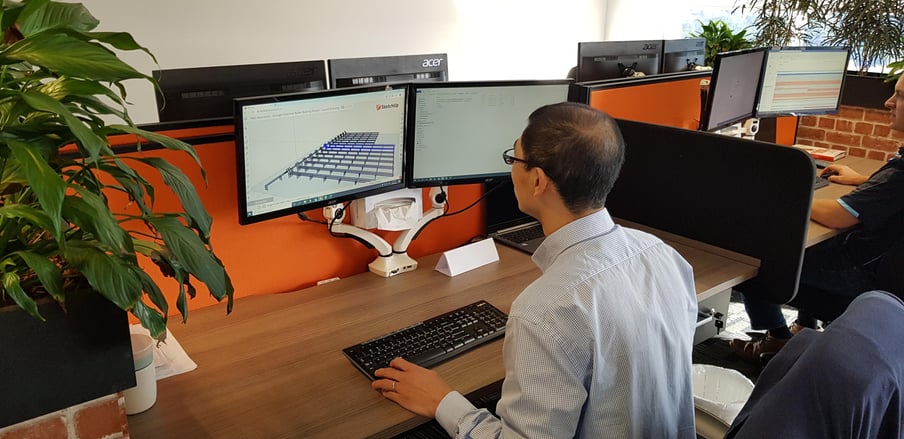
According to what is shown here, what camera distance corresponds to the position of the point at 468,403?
4.32 feet

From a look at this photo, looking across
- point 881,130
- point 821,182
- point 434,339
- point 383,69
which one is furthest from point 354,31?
point 434,339

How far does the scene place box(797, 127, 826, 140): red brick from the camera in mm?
4877

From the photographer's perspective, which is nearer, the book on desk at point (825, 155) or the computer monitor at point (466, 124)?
the computer monitor at point (466, 124)

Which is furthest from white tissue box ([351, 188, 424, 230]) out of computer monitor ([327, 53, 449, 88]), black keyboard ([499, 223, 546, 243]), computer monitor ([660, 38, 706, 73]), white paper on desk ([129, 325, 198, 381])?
computer monitor ([660, 38, 706, 73])

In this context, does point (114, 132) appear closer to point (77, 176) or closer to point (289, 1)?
point (77, 176)

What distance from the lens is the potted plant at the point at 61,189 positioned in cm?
87

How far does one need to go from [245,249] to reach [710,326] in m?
1.37

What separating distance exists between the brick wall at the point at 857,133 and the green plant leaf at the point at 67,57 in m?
4.49

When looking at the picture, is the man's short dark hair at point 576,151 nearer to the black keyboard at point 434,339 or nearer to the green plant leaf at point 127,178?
the black keyboard at point 434,339

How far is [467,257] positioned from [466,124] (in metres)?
0.37

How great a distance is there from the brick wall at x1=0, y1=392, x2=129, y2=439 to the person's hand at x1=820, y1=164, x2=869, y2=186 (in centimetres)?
270

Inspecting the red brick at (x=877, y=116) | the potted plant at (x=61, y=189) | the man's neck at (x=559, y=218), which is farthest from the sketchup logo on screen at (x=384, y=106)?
the red brick at (x=877, y=116)

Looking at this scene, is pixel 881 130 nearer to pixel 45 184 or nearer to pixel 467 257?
pixel 467 257

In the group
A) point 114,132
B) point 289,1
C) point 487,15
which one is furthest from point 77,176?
point 487,15
